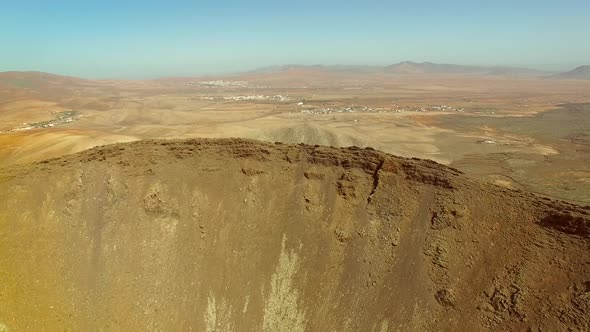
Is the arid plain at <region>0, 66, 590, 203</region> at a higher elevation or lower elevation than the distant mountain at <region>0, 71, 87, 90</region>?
lower

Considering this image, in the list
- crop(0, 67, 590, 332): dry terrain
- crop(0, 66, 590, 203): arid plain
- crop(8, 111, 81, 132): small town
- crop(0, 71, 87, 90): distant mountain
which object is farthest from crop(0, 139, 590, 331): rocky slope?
crop(0, 71, 87, 90): distant mountain

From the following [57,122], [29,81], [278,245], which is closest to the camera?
[278,245]

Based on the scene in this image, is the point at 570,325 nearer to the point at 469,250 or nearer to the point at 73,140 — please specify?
the point at 469,250

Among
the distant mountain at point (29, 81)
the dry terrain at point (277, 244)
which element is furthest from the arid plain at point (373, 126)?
the dry terrain at point (277, 244)

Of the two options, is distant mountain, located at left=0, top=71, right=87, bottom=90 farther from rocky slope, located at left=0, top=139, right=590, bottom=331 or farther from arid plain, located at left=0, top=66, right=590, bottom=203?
rocky slope, located at left=0, top=139, right=590, bottom=331

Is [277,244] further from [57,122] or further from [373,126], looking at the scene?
[57,122]

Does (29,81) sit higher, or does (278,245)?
(29,81)

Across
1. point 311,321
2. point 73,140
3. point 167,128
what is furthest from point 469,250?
point 167,128

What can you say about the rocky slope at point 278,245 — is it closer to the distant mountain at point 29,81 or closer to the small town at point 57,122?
the small town at point 57,122

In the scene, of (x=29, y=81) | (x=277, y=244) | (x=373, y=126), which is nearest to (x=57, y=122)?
(x=373, y=126)
